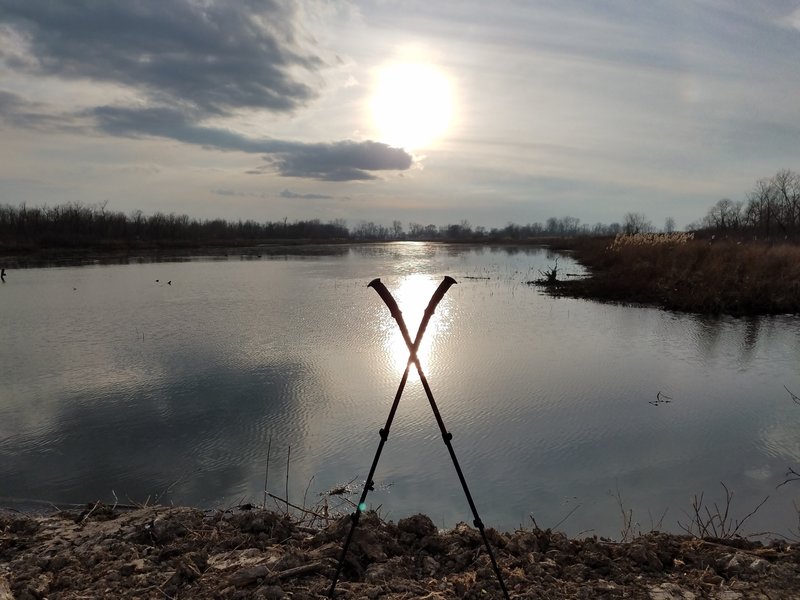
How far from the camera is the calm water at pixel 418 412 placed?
5117 millimetres

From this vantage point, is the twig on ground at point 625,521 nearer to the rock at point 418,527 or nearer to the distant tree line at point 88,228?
the rock at point 418,527

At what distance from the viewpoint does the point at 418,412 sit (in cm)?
734

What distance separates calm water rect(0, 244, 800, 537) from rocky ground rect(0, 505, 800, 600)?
3.10 feet

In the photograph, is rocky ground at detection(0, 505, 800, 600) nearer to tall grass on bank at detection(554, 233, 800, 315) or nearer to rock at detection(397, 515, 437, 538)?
rock at detection(397, 515, 437, 538)

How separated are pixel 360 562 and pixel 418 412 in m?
4.06

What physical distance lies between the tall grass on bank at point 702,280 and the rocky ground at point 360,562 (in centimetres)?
1490

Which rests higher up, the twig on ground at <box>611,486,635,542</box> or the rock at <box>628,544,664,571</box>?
the rock at <box>628,544,664,571</box>

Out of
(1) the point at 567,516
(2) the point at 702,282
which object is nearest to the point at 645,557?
(1) the point at 567,516

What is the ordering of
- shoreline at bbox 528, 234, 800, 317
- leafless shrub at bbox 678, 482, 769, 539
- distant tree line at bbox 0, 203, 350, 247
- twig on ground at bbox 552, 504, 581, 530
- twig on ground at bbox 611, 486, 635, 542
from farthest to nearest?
1. distant tree line at bbox 0, 203, 350, 247
2. shoreline at bbox 528, 234, 800, 317
3. twig on ground at bbox 552, 504, 581, 530
4. leafless shrub at bbox 678, 482, 769, 539
5. twig on ground at bbox 611, 486, 635, 542

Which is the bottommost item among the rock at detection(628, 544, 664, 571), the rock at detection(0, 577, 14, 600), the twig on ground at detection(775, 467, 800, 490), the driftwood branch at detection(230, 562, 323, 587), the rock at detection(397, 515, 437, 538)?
the twig on ground at detection(775, 467, 800, 490)

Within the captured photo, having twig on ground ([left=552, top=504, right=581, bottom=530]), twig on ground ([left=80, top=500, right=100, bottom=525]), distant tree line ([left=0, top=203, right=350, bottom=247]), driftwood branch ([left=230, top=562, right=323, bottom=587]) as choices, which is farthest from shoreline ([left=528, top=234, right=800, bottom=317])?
distant tree line ([left=0, top=203, right=350, bottom=247])

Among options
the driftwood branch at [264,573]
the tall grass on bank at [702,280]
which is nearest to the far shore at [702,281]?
the tall grass on bank at [702,280]

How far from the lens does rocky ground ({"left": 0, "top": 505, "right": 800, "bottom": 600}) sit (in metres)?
2.97

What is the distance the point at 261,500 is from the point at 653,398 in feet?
20.7
